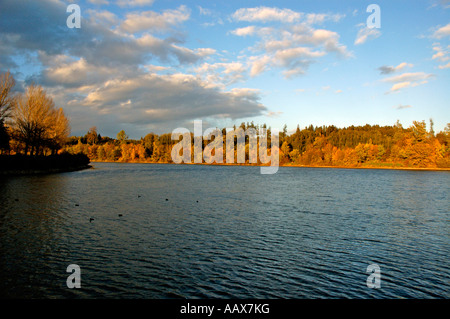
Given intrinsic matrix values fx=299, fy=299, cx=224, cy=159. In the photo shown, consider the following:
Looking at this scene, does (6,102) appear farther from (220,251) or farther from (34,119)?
(220,251)

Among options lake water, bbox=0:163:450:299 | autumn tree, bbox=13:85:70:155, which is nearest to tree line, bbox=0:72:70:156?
autumn tree, bbox=13:85:70:155

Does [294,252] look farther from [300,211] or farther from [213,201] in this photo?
[213,201]

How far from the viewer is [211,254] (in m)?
18.0

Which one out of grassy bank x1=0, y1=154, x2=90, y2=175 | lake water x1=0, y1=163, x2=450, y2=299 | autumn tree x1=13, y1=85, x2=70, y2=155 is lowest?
lake water x1=0, y1=163, x2=450, y2=299

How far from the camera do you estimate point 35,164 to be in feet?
273

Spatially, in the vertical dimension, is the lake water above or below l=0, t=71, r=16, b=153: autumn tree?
below

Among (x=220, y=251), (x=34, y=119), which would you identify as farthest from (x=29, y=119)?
(x=220, y=251)

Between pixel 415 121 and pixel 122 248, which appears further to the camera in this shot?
pixel 415 121

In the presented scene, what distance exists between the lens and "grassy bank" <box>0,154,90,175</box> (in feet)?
241

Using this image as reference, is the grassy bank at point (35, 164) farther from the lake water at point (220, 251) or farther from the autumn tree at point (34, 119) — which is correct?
the lake water at point (220, 251)

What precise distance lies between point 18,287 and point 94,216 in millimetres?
16040

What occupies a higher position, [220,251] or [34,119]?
[34,119]

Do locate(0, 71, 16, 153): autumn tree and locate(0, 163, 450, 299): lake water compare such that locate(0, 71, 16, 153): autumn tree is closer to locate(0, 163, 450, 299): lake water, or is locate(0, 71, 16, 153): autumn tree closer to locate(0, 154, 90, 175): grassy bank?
locate(0, 154, 90, 175): grassy bank
